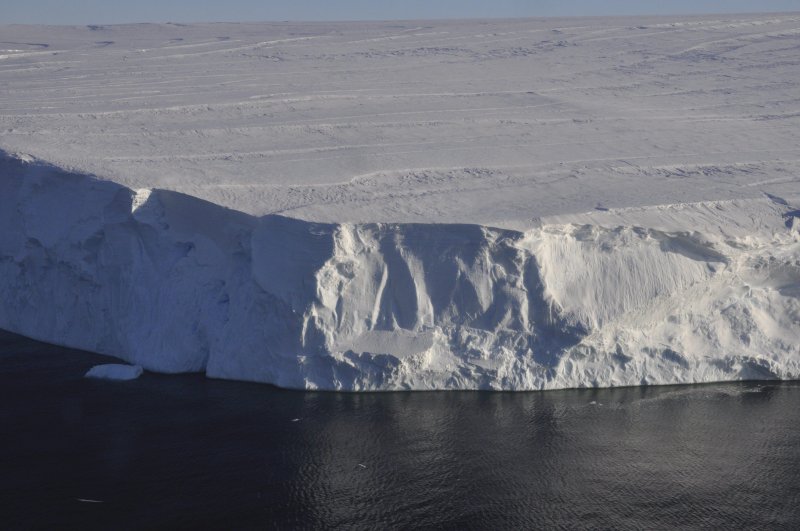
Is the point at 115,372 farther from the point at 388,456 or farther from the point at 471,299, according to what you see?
the point at 471,299

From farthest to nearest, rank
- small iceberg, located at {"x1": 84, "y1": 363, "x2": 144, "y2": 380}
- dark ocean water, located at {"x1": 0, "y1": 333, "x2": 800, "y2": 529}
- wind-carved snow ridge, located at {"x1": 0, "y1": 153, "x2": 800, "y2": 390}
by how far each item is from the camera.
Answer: small iceberg, located at {"x1": 84, "y1": 363, "x2": 144, "y2": 380} < wind-carved snow ridge, located at {"x1": 0, "y1": 153, "x2": 800, "y2": 390} < dark ocean water, located at {"x1": 0, "y1": 333, "x2": 800, "y2": 529}

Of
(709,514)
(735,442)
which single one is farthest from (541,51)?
(709,514)

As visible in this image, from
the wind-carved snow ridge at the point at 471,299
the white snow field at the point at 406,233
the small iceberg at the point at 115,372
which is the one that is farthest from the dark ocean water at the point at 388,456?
the white snow field at the point at 406,233

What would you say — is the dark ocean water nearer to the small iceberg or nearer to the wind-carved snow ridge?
the small iceberg

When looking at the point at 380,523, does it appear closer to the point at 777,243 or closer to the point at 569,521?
the point at 569,521

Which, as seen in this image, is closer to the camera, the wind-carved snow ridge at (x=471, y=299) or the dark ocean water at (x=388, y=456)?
the dark ocean water at (x=388, y=456)

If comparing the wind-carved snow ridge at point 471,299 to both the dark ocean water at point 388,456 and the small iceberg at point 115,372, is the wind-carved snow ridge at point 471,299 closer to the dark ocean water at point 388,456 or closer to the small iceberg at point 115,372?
the small iceberg at point 115,372

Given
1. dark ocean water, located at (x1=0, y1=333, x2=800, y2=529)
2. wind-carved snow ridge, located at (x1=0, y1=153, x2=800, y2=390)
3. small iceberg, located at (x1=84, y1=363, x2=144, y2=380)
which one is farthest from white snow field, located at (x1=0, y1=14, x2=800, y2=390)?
dark ocean water, located at (x1=0, y1=333, x2=800, y2=529)
